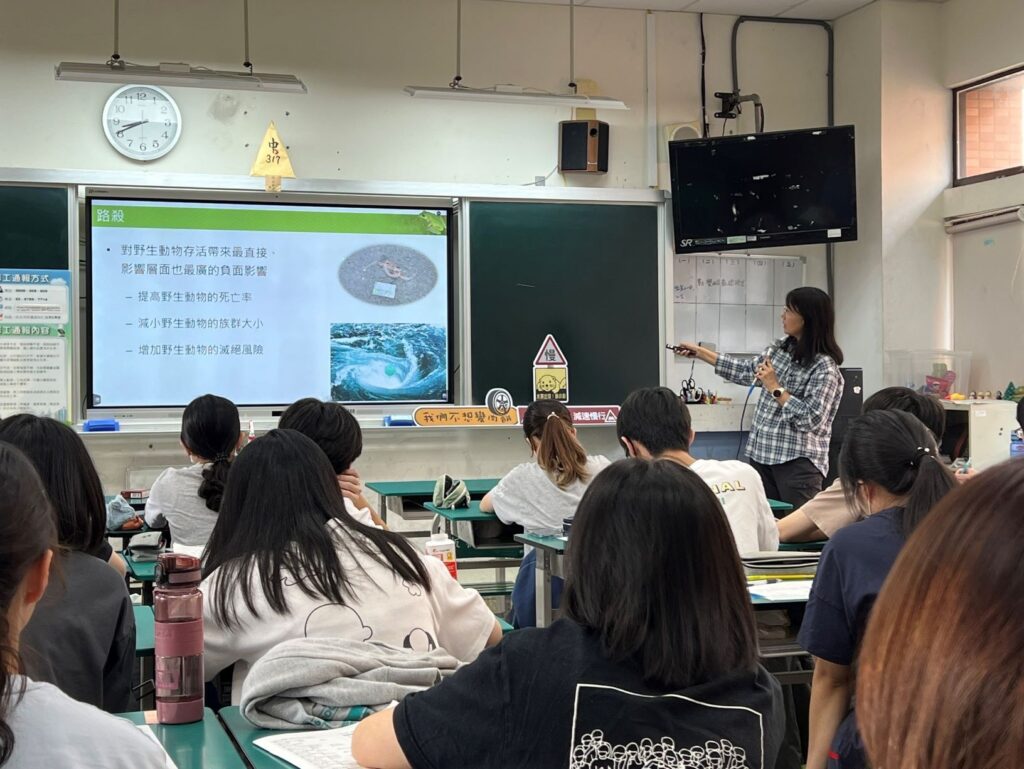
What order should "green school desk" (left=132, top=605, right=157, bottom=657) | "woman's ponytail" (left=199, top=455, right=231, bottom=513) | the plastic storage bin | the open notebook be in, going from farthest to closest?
the plastic storage bin, "woman's ponytail" (left=199, top=455, right=231, bottom=513), "green school desk" (left=132, top=605, right=157, bottom=657), the open notebook

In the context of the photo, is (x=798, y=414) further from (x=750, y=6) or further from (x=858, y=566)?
(x=858, y=566)

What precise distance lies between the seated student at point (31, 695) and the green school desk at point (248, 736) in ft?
1.54

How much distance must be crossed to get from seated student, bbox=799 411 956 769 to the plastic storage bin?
13.8 ft

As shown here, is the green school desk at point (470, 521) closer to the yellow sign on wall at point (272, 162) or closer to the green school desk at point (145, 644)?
the green school desk at point (145, 644)

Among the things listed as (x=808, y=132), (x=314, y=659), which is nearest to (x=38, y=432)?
(x=314, y=659)

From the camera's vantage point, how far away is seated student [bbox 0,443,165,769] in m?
1.00

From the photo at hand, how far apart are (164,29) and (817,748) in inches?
199

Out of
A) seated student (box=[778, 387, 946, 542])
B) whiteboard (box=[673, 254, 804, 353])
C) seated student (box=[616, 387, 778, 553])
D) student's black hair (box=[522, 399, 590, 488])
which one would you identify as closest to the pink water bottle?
seated student (box=[616, 387, 778, 553])

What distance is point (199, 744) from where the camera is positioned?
1.66 m

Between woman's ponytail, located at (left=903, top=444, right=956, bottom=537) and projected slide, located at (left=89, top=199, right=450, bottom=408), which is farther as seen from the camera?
projected slide, located at (left=89, top=199, right=450, bottom=408)

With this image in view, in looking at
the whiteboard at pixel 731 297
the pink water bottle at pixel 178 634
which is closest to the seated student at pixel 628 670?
the pink water bottle at pixel 178 634

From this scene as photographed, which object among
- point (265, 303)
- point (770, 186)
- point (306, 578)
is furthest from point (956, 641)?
point (770, 186)

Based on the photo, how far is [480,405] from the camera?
6219mm

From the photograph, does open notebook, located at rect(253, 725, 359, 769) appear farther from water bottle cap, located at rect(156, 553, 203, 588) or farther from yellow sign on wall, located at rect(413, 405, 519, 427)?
yellow sign on wall, located at rect(413, 405, 519, 427)
